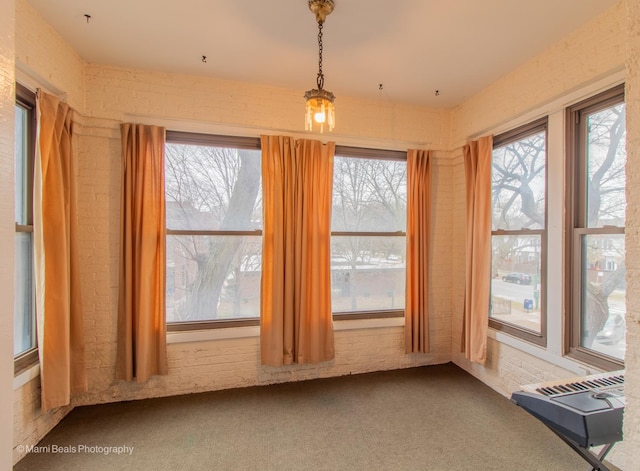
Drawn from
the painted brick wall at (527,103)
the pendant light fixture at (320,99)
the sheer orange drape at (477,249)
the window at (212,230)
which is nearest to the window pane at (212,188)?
the window at (212,230)

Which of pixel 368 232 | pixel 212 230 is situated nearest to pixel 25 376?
pixel 212 230

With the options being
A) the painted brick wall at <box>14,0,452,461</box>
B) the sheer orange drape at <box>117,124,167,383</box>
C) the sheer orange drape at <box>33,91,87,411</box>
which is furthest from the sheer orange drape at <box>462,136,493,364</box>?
the sheer orange drape at <box>33,91,87,411</box>

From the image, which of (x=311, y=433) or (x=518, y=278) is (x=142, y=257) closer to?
(x=311, y=433)

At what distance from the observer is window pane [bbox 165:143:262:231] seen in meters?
2.83

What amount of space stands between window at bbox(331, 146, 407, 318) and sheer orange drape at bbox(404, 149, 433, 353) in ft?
0.41

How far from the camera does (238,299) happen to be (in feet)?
9.74

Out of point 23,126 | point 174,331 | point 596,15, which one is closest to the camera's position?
point 596,15

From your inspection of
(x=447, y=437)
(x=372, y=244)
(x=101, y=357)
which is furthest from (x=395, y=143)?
(x=101, y=357)

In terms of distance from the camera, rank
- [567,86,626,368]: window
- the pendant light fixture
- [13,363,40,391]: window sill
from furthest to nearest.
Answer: [567,86,626,368]: window < [13,363,40,391]: window sill < the pendant light fixture

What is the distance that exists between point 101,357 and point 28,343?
1.83 feet

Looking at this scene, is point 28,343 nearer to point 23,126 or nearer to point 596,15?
point 23,126

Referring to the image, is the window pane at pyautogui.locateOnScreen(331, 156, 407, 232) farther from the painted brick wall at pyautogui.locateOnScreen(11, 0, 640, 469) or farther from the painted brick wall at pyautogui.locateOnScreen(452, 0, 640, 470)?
the painted brick wall at pyautogui.locateOnScreen(452, 0, 640, 470)

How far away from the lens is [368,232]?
329 cm

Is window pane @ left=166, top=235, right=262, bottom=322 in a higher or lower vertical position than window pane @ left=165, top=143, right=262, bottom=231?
lower
